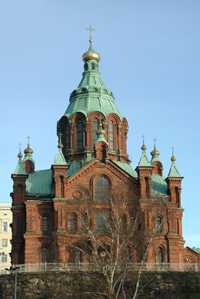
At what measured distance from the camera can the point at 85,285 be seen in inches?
2539

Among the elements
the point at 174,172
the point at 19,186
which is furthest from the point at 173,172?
the point at 19,186

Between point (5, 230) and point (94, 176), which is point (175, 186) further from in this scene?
point (5, 230)

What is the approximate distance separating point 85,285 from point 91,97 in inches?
1179

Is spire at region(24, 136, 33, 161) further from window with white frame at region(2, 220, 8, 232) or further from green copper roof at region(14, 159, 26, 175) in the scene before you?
window with white frame at region(2, 220, 8, 232)

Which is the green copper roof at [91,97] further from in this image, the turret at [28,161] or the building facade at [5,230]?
the building facade at [5,230]

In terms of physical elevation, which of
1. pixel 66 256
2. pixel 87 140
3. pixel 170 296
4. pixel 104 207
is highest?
pixel 87 140

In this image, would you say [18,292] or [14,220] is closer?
[18,292]

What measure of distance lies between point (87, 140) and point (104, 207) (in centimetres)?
1177

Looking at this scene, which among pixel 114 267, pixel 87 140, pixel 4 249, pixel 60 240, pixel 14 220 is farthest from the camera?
pixel 4 249

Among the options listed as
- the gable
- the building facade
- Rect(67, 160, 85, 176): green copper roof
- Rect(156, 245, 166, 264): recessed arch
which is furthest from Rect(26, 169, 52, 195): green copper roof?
the building facade

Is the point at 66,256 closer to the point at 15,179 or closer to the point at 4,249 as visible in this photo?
the point at 15,179

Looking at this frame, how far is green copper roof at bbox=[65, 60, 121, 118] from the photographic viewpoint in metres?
86.8

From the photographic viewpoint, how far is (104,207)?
76750 mm

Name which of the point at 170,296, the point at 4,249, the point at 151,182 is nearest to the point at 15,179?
the point at 151,182
